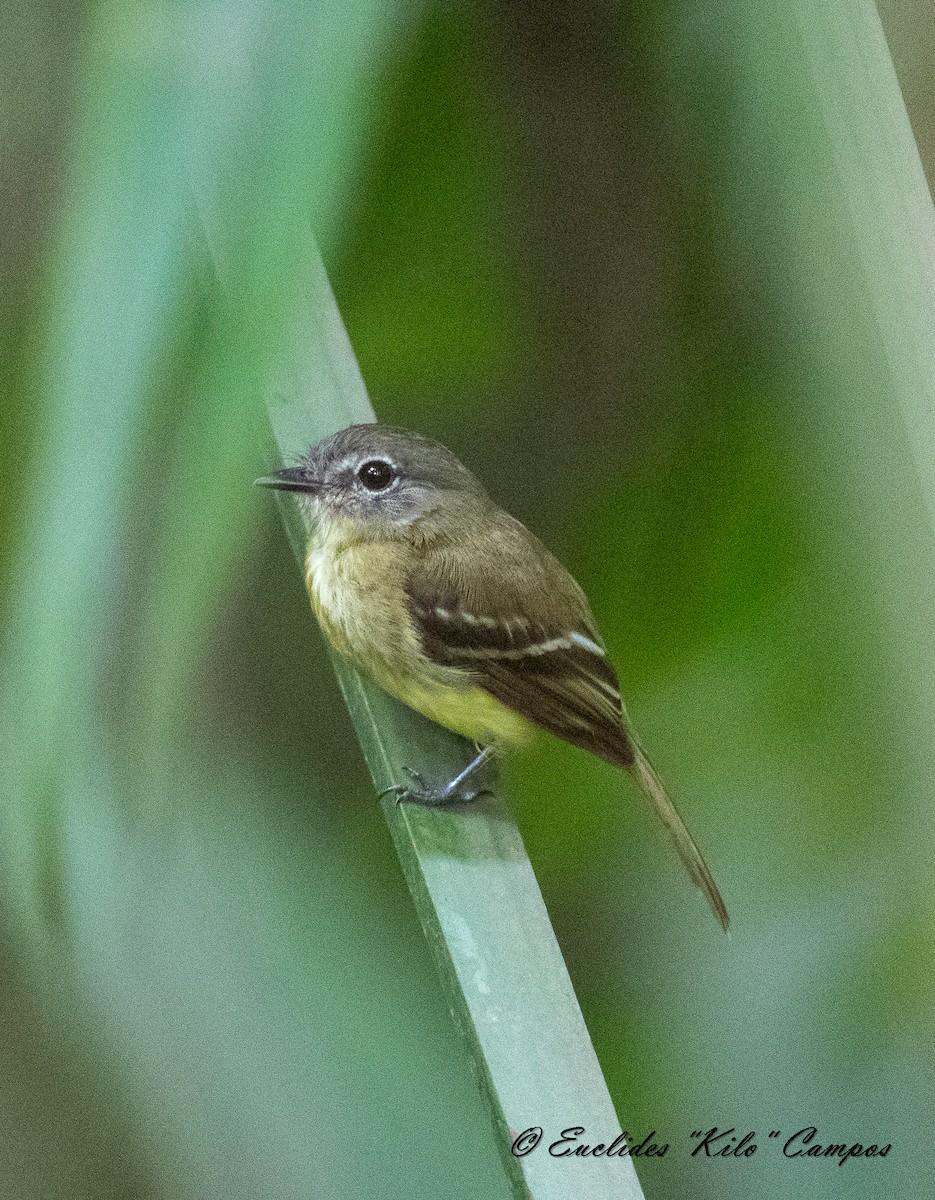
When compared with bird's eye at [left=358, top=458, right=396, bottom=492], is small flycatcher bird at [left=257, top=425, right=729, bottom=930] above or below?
below

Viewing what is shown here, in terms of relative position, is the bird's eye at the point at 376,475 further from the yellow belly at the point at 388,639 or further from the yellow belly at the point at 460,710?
the yellow belly at the point at 460,710

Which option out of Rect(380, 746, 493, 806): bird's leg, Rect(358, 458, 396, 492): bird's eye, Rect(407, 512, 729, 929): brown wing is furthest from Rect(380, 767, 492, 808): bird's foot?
Rect(358, 458, 396, 492): bird's eye

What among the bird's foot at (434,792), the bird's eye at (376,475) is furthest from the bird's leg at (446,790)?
the bird's eye at (376,475)

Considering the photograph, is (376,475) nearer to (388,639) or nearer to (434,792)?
(388,639)

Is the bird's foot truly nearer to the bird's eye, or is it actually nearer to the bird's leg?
the bird's leg

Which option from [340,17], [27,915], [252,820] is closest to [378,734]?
[252,820]

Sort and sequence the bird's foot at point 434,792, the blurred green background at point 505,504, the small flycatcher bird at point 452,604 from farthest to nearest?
the small flycatcher bird at point 452,604
the bird's foot at point 434,792
the blurred green background at point 505,504
